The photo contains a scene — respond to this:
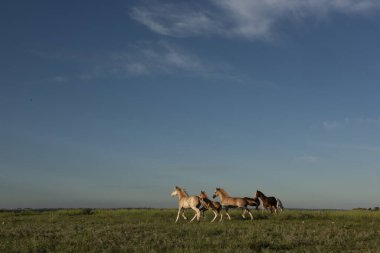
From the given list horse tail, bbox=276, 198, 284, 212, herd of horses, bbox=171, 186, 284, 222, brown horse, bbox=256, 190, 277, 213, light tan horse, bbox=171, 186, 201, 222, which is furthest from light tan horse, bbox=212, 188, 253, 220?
horse tail, bbox=276, 198, 284, 212

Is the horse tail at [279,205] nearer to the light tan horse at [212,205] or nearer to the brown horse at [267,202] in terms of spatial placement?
the brown horse at [267,202]

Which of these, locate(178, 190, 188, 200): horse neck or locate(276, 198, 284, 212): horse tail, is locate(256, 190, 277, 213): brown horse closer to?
locate(276, 198, 284, 212): horse tail

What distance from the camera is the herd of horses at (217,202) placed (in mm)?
28562

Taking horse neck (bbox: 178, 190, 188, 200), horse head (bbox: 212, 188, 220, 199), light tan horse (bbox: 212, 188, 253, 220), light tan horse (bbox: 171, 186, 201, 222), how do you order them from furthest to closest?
horse head (bbox: 212, 188, 220, 199) < light tan horse (bbox: 212, 188, 253, 220) < horse neck (bbox: 178, 190, 188, 200) < light tan horse (bbox: 171, 186, 201, 222)

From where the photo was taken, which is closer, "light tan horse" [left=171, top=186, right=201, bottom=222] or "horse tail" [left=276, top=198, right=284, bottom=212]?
"light tan horse" [left=171, top=186, right=201, bottom=222]

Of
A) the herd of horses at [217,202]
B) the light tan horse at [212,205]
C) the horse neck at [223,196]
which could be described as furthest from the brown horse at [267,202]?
the light tan horse at [212,205]

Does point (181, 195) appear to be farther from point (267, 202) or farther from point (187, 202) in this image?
A: point (267, 202)

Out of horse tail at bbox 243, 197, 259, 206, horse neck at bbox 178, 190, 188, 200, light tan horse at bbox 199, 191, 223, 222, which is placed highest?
horse neck at bbox 178, 190, 188, 200

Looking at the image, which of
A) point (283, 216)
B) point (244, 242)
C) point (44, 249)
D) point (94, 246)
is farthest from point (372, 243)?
point (283, 216)

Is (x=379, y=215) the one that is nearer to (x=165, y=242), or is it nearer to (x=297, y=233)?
(x=297, y=233)

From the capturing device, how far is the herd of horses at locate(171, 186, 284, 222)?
28.6 m

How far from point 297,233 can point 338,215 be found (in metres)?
15.4

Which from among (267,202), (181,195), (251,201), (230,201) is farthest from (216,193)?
(267,202)

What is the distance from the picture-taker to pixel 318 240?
17.9m
